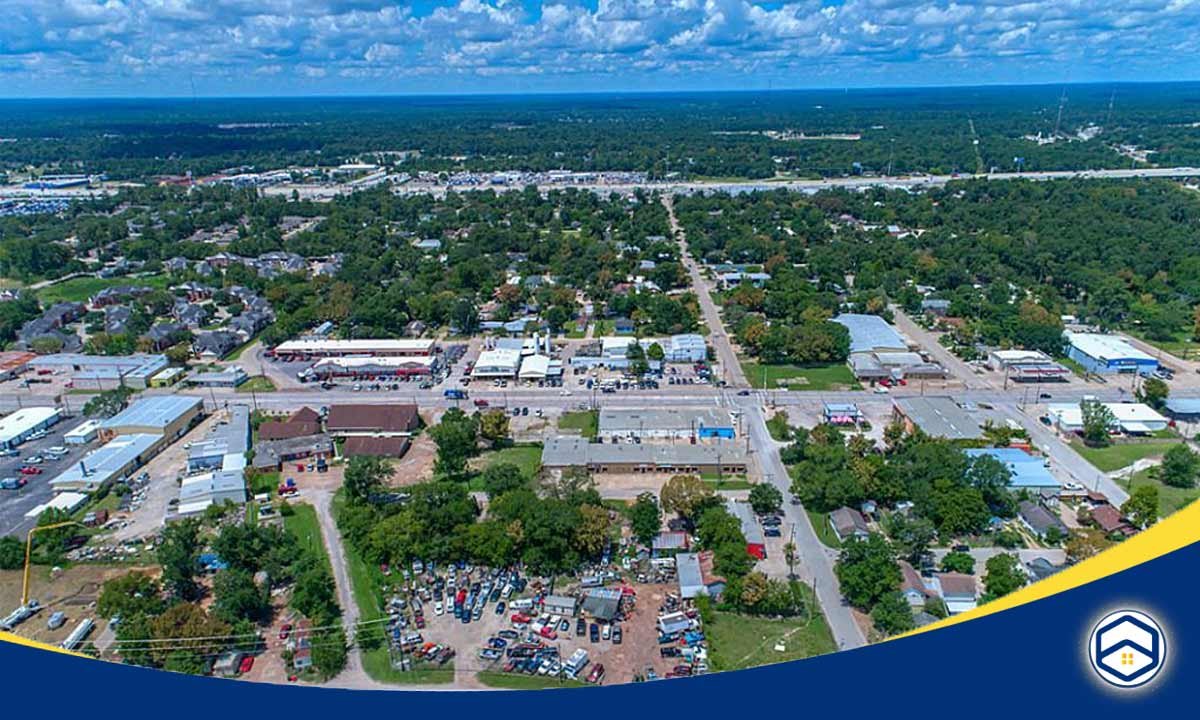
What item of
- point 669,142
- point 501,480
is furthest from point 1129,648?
point 669,142

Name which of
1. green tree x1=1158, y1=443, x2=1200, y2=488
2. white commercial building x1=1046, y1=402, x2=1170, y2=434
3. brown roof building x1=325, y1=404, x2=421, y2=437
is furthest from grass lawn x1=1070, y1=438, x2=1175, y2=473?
brown roof building x1=325, y1=404, x2=421, y2=437

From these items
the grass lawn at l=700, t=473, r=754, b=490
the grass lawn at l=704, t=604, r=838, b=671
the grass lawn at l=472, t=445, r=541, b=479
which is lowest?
the grass lawn at l=700, t=473, r=754, b=490

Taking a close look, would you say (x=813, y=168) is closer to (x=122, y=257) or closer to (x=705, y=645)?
(x=122, y=257)

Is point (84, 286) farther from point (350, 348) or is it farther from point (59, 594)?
point (59, 594)

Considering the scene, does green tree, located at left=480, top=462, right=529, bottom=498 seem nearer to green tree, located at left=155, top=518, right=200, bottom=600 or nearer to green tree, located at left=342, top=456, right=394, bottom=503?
green tree, located at left=342, top=456, right=394, bottom=503

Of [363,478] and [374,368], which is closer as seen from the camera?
[363,478]

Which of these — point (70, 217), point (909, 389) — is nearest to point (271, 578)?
point (909, 389)
